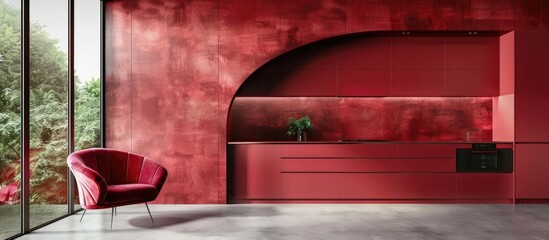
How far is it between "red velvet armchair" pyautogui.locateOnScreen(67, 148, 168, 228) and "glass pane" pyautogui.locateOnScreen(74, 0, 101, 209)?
696 millimetres

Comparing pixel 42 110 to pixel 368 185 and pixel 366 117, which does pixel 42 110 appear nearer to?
pixel 368 185

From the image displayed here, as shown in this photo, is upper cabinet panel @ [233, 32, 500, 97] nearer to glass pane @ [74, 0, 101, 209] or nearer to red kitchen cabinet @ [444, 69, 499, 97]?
red kitchen cabinet @ [444, 69, 499, 97]

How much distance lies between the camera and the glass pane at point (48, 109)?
15.5 ft

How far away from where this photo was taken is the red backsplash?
280 inches

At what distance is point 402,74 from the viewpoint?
6793 mm

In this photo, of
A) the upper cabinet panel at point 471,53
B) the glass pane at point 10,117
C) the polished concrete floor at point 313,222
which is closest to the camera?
the glass pane at point 10,117

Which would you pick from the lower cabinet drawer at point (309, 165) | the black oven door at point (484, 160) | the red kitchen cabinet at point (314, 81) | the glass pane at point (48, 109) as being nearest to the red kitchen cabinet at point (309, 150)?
the lower cabinet drawer at point (309, 165)

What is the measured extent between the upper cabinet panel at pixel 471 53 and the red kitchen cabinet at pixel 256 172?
120 inches

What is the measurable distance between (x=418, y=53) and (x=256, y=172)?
122 inches

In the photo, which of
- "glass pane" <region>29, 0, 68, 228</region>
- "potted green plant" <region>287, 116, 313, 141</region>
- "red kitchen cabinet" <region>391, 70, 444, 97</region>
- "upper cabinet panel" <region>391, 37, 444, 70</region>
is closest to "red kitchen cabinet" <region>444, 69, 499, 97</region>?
"red kitchen cabinet" <region>391, 70, 444, 97</region>

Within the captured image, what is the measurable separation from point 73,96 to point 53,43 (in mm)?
745

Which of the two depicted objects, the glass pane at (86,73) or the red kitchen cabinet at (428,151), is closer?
the glass pane at (86,73)

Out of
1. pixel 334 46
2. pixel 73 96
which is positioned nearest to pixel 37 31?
pixel 73 96

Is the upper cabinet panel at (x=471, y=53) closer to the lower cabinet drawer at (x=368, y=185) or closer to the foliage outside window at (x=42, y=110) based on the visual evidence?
the lower cabinet drawer at (x=368, y=185)
